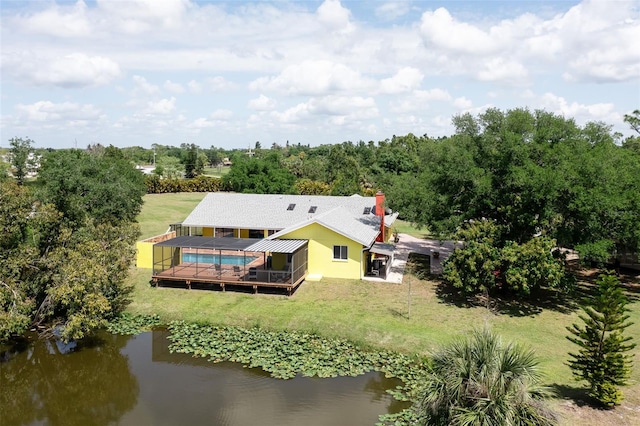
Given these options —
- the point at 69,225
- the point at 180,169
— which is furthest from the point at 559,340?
the point at 180,169

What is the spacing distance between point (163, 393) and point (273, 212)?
2191 cm

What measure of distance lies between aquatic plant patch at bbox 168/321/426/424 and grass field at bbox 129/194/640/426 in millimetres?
784

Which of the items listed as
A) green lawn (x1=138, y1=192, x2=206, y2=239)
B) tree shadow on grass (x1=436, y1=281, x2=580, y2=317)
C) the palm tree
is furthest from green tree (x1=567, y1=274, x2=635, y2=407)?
green lawn (x1=138, y1=192, x2=206, y2=239)

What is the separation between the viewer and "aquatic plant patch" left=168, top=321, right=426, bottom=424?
17.5m

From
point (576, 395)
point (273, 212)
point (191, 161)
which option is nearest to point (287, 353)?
point (576, 395)

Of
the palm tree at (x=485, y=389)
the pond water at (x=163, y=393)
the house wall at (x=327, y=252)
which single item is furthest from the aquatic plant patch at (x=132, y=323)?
the palm tree at (x=485, y=389)

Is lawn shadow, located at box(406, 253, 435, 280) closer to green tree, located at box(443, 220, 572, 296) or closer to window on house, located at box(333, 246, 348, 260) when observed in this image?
window on house, located at box(333, 246, 348, 260)

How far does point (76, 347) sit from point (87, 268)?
3.48 metres

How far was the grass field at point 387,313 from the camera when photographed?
1970 cm

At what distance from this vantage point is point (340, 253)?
92.8 ft

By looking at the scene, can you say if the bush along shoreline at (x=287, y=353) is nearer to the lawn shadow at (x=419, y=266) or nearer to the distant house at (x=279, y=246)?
the distant house at (x=279, y=246)

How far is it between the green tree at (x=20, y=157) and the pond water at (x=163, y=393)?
4873cm

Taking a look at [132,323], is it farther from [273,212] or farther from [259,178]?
[259,178]

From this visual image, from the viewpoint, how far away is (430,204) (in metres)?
28.5
